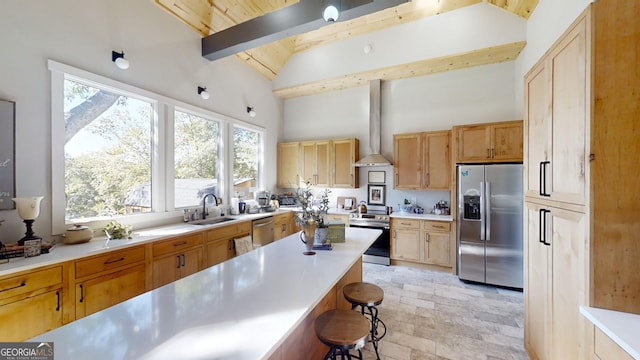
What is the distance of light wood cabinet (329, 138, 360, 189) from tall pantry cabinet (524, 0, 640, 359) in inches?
136

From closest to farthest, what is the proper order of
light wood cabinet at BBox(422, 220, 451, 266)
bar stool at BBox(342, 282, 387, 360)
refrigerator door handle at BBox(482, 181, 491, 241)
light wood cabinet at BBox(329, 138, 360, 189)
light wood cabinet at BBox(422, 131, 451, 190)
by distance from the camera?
bar stool at BBox(342, 282, 387, 360) < refrigerator door handle at BBox(482, 181, 491, 241) < light wood cabinet at BBox(422, 220, 451, 266) < light wood cabinet at BBox(422, 131, 451, 190) < light wood cabinet at BBox(329, 138, 360, 189)

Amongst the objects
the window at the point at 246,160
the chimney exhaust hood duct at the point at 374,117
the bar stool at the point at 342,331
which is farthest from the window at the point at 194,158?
the bar stool at the point at 342,331

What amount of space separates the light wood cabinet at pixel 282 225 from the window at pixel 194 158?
3.87ft

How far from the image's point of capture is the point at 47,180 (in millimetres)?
2250

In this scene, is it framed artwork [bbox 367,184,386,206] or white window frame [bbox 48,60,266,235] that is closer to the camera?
white window frame [bbox 48,60,266,235]

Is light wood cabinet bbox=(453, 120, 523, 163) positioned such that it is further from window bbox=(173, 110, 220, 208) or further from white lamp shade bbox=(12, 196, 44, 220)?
white lamp shade bbox=(12, 196, 44, 220)

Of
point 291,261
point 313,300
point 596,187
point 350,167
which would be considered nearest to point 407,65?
point 350,167

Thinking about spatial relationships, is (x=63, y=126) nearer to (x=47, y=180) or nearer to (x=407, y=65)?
(x=47, y=180)

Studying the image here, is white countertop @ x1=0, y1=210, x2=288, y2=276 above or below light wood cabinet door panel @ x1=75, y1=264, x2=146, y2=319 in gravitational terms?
above

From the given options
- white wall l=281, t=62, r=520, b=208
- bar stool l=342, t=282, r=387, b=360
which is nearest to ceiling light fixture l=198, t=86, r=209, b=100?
white wall l=281, t=62, r=520, b=208

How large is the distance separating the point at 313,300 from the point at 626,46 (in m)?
1.94

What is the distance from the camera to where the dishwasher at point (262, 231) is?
3.97 m

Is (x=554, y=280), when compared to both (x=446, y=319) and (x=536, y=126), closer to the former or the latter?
(x=536, y=126)

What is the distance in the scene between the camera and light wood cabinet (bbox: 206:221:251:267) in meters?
3.20
